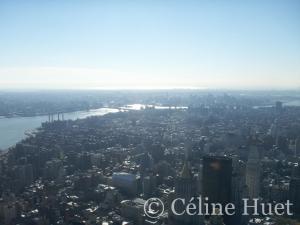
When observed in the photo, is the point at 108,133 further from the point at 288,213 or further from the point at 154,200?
the point at 288,213

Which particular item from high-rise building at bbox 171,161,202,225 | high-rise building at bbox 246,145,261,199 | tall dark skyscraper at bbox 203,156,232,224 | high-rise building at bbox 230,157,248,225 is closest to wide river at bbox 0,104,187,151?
high-rise building at bbox 246,145,261,199

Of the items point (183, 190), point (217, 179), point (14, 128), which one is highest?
point (183, 190)

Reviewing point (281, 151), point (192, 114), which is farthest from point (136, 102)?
point (281, 151)

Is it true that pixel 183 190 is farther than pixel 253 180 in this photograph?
No

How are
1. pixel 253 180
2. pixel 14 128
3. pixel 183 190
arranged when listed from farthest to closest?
pixel 14 128 < pixel 253 180 < pixel 183 190

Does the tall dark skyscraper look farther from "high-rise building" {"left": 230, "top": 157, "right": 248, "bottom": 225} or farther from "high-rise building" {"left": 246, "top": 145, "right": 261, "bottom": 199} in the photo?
"high-rise building" {"left": 246, "top": 145, "right": 261, "bottom": 199}

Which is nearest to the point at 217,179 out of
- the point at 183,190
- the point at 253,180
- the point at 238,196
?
the point at 238,196

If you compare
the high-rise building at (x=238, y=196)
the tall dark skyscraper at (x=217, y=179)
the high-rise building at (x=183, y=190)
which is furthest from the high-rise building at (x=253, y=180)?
the high-rise building at (x=183, y=190)

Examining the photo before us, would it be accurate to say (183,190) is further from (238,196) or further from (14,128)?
(14,128)

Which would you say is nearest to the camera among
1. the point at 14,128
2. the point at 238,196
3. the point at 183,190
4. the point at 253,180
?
the point at 183,190
